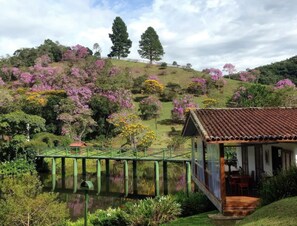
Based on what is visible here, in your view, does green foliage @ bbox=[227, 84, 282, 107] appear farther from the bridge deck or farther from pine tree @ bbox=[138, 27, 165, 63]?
pine tree @ bbox=[138, 27, 165, 63]

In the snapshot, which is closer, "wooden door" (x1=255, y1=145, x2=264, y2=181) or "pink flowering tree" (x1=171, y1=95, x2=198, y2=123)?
"wooden door" (x1=255, y1=145, x2=264, y2=181)

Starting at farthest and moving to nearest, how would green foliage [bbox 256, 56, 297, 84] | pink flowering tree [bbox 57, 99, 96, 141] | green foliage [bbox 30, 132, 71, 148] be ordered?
1. green foliage [bbox 256, 56, 297, 84]
2. pink flowering tree [bbox 57, 99, 96, 141]
3. green foliage [bbox 30, 132, 71, 148]

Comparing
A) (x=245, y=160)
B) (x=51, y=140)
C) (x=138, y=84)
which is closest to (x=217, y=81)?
(x=138, y=84)

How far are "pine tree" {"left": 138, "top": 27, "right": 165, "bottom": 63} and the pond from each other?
162ft

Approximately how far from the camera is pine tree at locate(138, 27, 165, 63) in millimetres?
88500

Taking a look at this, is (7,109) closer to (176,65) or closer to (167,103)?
(167,103)

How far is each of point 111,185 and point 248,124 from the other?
67.9 feet

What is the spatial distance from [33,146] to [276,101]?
24372mm

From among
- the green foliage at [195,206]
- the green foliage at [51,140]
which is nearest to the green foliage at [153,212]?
the green foliage at [195,206]

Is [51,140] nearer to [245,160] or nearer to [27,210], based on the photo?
[245,160]

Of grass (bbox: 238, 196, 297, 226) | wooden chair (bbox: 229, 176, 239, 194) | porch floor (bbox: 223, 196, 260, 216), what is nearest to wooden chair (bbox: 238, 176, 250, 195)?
wooden chair (bbox: 229, 176, 239, 194)

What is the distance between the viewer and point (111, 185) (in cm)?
3281

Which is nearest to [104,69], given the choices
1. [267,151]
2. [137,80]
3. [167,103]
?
[137,80]

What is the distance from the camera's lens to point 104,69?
214ft
